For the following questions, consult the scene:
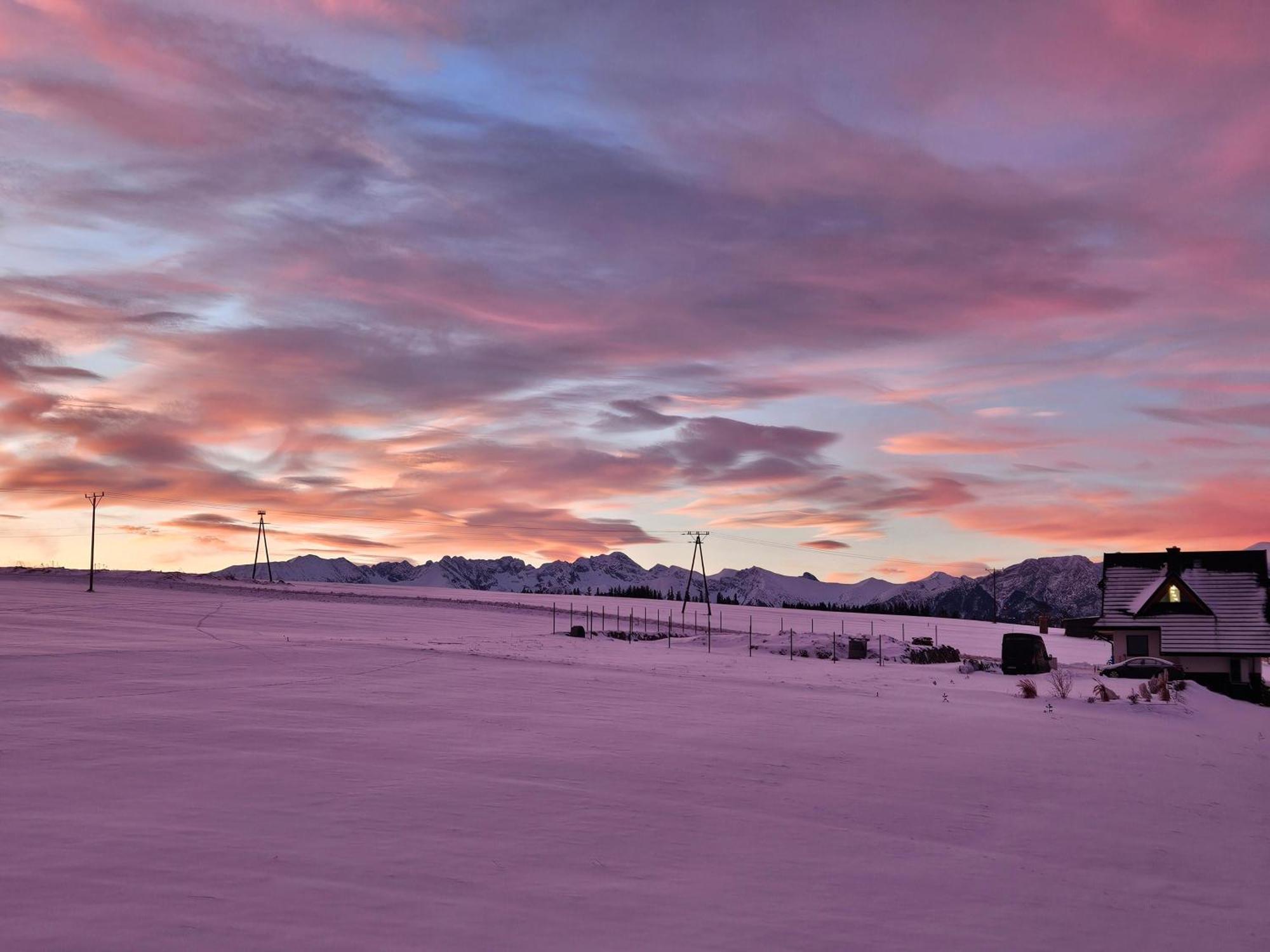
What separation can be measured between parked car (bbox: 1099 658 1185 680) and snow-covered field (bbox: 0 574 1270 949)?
21.0 metres

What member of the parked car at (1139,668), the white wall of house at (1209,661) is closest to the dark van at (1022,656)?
the parked car at (1139,668)

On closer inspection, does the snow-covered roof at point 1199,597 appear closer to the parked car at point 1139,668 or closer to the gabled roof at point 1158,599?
the gabled roof at point 1158,599

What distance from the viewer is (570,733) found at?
58.3 ft

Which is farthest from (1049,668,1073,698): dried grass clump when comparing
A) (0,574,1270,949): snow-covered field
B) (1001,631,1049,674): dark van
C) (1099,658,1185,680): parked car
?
(1099,658,1185,680): parked car

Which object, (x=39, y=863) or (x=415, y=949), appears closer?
(x=415, y=949)

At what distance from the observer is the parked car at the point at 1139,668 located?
45469 mm

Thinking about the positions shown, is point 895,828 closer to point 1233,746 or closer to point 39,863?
point 39,863

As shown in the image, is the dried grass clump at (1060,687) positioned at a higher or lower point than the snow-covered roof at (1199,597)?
lower

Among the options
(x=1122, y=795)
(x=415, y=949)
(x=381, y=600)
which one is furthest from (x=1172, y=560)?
(x=381, y=600)

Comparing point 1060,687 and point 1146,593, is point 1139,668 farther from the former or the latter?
point 1060,687

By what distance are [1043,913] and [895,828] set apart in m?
2.95

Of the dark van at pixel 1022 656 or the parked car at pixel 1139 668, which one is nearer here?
the dark van at pixel 1022 656

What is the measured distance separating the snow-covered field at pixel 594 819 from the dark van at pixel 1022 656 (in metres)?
19.0

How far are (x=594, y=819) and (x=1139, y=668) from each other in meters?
41.5
